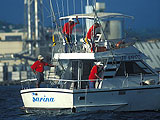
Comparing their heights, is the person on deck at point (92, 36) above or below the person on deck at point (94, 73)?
above

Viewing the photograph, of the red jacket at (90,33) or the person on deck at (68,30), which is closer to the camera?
the red jacket at (90,33)

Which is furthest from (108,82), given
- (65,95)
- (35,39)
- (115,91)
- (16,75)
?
(35,39)

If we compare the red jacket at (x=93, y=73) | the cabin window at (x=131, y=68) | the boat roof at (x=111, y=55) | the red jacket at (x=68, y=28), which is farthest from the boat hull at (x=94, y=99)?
the red jacket at (x=68, y=28)

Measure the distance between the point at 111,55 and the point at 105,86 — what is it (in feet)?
5.65

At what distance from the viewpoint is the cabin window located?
26.2 meters

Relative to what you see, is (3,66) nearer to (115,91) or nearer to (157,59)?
(157,59)

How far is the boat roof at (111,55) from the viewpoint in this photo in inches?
997

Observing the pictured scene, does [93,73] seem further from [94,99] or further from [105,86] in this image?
[94,99]

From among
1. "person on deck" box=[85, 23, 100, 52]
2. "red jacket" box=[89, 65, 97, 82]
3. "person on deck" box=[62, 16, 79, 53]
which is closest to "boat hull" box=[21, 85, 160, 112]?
"red jacket" box=[89, 65, 97, 82]

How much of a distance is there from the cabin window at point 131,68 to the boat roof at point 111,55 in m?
0.29

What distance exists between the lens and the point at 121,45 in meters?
27.4

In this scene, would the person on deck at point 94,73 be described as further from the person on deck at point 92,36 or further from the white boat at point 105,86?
the person on deck at point 92,36

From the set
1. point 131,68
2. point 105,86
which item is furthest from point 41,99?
point 131,68

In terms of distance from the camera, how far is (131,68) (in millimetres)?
26594
